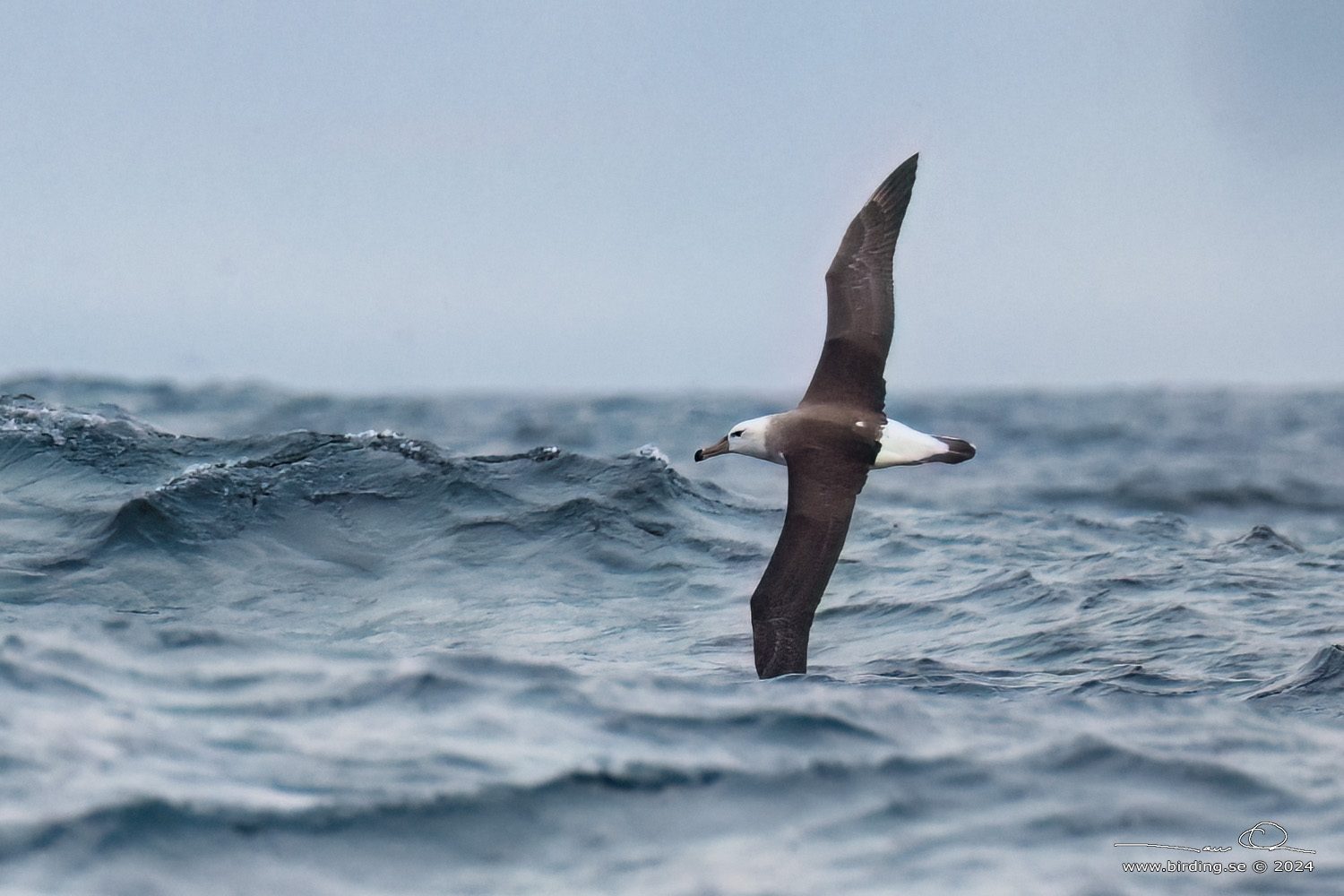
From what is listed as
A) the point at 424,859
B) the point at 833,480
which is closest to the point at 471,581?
the point at 833,480

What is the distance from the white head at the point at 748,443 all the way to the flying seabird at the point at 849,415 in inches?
0.4

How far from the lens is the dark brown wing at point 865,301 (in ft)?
34.8

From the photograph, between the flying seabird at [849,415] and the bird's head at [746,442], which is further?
the bird's head at [746,442]

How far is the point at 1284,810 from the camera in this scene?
6406mm

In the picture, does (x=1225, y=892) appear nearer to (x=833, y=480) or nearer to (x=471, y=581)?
(x=833, y=480)

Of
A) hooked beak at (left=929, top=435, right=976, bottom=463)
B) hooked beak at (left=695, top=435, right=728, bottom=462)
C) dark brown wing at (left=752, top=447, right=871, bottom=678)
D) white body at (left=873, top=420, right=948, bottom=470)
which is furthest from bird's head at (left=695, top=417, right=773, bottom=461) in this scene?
hooked beak at (left=929, top=435, right=976, bottom=463)

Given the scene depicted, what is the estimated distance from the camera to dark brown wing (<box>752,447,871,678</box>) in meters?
8.90

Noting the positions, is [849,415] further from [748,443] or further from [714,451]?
[714,451]
